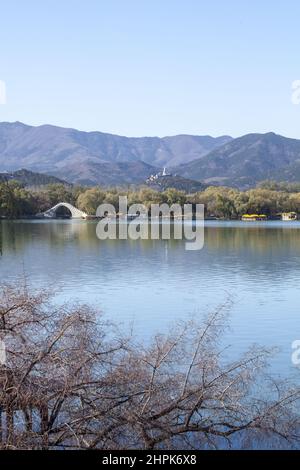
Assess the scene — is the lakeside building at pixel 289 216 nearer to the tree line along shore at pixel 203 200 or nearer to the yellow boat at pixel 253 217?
the tree line along shore at pixel 203 200

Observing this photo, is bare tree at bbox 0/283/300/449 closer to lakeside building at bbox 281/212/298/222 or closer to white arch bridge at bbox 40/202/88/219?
white arch bridge at bbox 40/202/88/219

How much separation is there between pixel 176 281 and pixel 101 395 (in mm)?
18328

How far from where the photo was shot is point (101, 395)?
6.66m

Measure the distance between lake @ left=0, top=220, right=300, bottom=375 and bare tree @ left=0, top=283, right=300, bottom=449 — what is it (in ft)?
6.01

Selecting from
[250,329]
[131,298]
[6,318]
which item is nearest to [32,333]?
[6,318]

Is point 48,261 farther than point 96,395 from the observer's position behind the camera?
Yes

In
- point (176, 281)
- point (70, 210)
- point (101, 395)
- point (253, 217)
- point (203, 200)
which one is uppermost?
point (203, 200)

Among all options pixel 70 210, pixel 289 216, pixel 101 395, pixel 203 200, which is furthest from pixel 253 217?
pixel 101 395

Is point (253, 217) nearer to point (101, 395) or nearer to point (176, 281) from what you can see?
point (176, 281)

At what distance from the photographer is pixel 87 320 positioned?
24.5 feet

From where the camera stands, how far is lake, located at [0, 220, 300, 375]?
614 inches

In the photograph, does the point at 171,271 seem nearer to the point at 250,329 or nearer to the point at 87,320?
the point at 250,329

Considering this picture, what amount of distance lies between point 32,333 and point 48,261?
2515 centimetres

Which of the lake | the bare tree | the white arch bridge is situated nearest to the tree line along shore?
the white arch bridge
